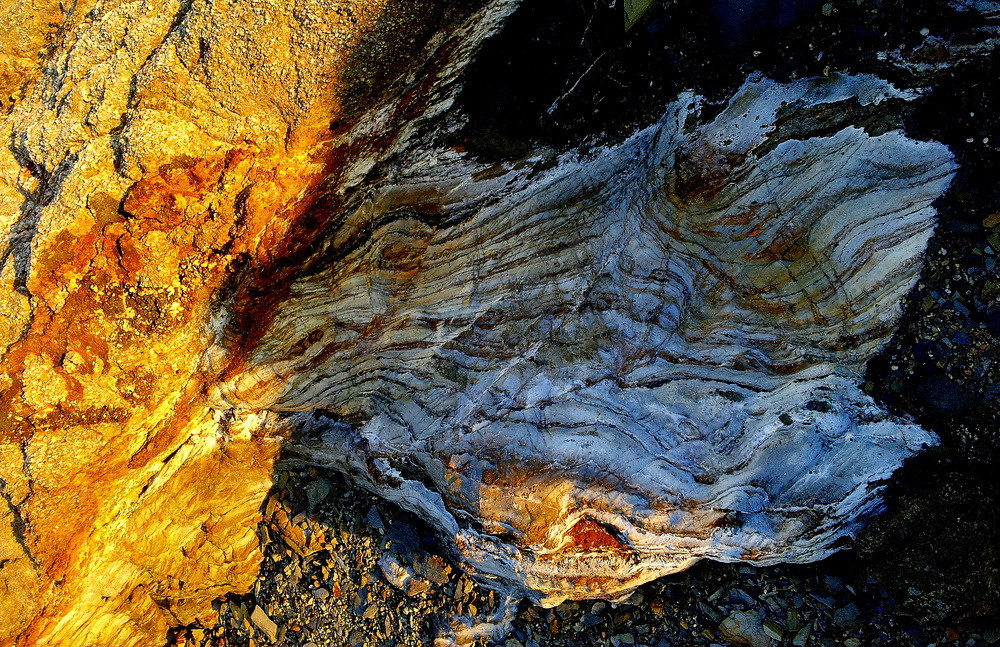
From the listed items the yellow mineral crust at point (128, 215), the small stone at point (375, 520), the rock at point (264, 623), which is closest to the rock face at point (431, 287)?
the yellow mineral crust at point (128, 215)

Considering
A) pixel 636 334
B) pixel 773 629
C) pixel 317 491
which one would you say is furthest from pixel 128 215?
pixel 773 629

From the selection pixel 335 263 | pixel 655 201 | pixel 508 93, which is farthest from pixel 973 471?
pixel 335 263

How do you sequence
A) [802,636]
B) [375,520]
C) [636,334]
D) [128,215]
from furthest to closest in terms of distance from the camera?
[375,520]
[802,636]
[636,334]
[128,215]

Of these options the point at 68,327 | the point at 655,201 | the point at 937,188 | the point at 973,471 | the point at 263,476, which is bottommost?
the point at 973,471

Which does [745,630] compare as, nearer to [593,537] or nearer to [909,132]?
[593,537]

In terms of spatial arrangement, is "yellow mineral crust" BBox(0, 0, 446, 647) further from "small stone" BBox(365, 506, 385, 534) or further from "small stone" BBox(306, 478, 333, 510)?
"small stone" BBox(365, 506, 385, 534)

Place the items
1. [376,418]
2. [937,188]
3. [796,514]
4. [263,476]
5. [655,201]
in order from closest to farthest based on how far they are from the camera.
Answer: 1. [937,188]
2. [655,201]
3. [796,514]
4. [376,418]
5. [263,476]

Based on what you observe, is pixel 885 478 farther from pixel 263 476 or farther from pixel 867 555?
pixel 263 476
